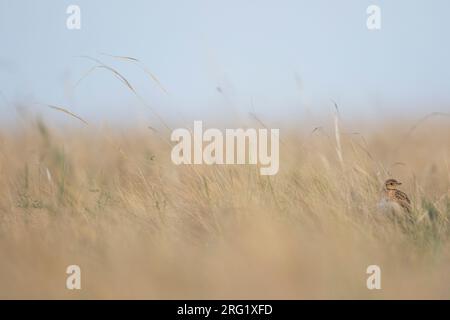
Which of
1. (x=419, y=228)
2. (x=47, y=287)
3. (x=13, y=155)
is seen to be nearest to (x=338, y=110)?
(x=419, y=228)

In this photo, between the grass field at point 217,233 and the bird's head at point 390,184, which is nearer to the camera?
the grass field at point 217,233

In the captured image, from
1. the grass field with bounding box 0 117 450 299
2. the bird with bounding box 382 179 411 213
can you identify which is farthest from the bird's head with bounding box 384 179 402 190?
the grass field with bounding box 0 117 450 299

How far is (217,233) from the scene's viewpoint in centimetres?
307

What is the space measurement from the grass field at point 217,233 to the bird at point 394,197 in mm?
66

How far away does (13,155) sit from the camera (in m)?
4.77

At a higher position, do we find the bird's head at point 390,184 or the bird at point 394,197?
the bird's head at point 390,184

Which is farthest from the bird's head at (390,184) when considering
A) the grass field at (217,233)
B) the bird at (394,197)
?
the grass field at (217,233)

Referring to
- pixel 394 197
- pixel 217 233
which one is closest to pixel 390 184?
pixel 394 197

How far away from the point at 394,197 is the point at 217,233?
0.92 meters

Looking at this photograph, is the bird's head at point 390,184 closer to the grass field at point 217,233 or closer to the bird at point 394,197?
the bird at point 394,197

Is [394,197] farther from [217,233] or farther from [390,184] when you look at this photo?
[217,233]

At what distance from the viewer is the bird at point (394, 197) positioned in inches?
129

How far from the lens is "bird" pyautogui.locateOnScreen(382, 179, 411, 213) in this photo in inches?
129
